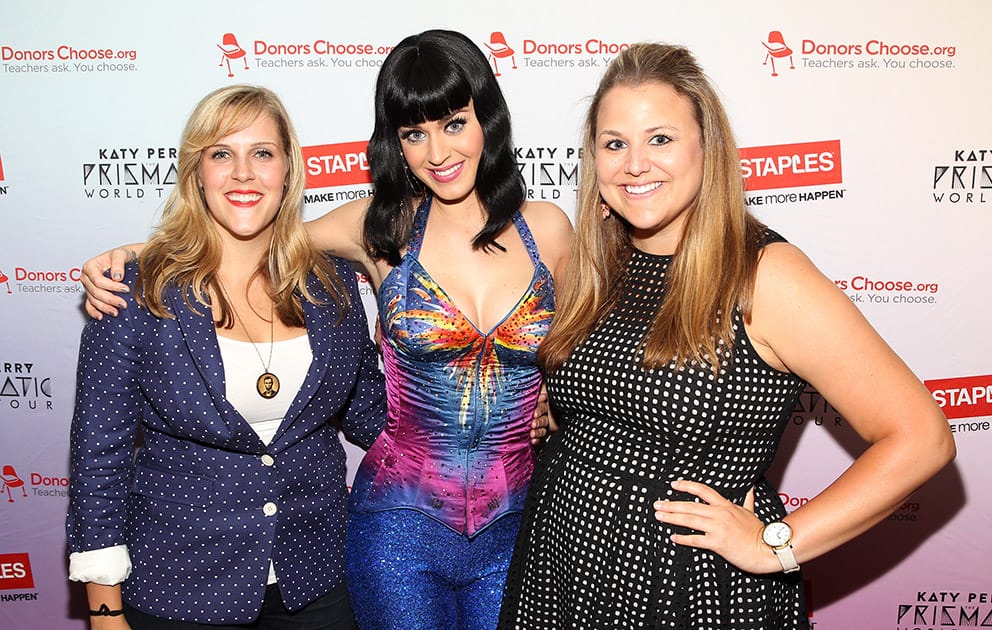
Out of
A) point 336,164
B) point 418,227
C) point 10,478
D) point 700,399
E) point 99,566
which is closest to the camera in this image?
point 700,399

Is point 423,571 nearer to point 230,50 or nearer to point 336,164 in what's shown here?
point 336,164

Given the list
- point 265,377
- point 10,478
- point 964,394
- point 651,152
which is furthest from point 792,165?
point 10,478

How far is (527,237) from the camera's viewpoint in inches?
78.5

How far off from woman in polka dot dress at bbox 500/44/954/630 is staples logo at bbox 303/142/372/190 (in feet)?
3.50

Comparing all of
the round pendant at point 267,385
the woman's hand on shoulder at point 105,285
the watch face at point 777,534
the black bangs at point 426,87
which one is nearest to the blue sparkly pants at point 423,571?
the round pendant at point 267,385

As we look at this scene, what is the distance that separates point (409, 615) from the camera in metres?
1.82

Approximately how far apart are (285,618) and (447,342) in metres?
0.73

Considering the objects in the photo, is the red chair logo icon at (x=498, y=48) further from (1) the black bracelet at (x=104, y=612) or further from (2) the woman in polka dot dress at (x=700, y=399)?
(1) the black bracelet at (x=104, y=612)

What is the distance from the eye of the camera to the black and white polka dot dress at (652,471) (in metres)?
1.51

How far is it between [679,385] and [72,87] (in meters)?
2.05

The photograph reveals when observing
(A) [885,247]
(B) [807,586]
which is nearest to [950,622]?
(B) [807,586]

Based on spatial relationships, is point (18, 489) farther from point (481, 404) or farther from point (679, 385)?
point (679, 385)

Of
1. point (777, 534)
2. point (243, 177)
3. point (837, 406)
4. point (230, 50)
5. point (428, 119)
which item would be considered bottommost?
point (777, 534)

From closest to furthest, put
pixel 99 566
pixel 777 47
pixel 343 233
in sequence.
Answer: pixel 99 566
pixel 343 233
pixel 777 47
